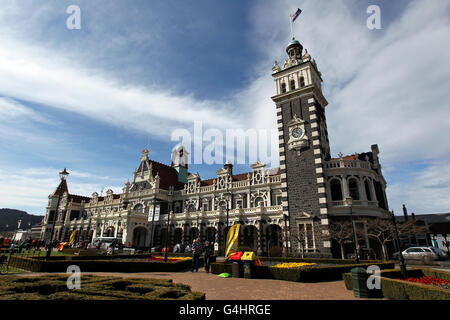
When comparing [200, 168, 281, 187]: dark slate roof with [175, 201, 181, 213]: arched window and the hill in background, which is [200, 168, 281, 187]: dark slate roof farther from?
the hill in background

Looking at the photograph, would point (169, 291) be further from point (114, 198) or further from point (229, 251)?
point (114, 198)

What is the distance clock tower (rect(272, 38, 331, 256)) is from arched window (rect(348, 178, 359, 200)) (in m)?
4.20

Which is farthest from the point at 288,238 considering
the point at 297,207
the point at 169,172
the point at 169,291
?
the point at 169,172

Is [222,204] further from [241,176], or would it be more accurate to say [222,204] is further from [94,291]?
[94,291]

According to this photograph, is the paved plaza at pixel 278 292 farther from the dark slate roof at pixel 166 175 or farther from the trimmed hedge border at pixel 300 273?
the dark slate roof at pixel 166 175

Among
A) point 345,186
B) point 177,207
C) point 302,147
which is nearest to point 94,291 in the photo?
point 345,186

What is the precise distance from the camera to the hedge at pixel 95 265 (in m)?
16.5

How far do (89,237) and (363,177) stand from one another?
181 ft

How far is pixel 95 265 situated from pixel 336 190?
27.2 metres

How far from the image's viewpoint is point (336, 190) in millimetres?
31266

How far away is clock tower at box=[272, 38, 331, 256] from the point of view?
1151 inches

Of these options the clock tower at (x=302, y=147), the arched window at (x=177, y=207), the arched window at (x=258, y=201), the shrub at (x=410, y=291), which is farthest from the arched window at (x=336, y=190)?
the arched window at (x=177, y=207)

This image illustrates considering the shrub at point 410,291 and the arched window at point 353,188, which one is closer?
the shrub at point 410,291

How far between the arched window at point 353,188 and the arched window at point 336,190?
130cm
